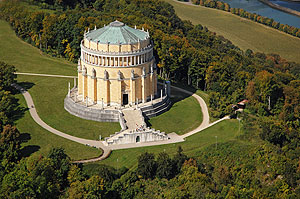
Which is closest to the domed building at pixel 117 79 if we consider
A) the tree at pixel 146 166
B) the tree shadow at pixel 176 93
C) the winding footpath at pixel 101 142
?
the tree shadow at pixel 176 93

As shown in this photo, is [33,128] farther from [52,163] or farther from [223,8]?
[223,8]

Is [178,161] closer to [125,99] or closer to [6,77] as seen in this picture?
[125,99]

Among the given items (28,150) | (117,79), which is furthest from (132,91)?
(28,150)

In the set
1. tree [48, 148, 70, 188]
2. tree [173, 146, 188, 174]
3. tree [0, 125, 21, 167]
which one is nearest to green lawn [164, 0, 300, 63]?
tree [173, 146, 188, 174]

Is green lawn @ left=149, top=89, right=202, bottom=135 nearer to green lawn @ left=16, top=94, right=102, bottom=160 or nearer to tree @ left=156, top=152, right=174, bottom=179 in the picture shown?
tree @ left=156, top=152, right=174, bottom=179

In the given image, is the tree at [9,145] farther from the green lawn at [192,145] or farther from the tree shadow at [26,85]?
Answer: the tree shadow at [26,85]
